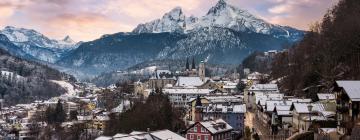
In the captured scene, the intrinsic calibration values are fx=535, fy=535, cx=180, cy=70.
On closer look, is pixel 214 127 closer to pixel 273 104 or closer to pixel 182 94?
pixel 273 104

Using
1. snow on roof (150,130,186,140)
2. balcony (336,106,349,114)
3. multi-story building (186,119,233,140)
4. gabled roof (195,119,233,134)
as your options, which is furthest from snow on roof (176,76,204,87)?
balcony (336,106,349,114)

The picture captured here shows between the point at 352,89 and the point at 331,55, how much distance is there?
37.2 m

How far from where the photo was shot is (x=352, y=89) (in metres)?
38.1

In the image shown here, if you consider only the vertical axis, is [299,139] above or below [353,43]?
below

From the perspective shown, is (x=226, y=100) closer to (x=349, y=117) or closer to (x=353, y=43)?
(x=353, y=43)

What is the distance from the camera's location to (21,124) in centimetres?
17238

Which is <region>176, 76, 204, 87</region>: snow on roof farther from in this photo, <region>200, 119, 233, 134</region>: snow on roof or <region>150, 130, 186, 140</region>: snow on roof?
<region>150, 130, 186, 140</region>: snow on roof

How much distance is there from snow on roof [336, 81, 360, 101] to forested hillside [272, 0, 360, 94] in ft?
60.8

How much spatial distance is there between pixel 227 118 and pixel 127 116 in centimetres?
1643

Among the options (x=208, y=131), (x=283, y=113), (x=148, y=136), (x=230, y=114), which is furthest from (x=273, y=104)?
(x=148, y=136)

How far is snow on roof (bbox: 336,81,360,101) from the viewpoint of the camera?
37281 millimetres

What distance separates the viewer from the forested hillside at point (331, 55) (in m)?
66.3

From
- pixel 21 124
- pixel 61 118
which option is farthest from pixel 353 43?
pixel 21 124

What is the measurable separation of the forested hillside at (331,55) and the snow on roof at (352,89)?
18525 mm
